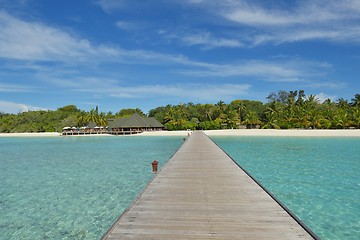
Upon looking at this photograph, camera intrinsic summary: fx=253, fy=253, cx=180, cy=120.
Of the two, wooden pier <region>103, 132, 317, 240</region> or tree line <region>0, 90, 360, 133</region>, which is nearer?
wooden pier <region>103, 132, 317, 240</region>

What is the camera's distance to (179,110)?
2749 inches

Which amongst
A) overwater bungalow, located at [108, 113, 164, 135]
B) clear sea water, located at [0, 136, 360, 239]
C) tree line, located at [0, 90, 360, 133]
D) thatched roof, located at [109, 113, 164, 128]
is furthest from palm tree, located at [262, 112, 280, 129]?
clear sea water, located at [0, 136, 360, 239]

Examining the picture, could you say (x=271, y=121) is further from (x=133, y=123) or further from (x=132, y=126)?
(x=132, y=126)

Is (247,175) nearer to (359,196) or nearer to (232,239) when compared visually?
(359,196)

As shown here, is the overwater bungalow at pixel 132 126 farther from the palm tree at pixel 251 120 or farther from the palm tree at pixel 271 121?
the palm tree at pixel 271 121

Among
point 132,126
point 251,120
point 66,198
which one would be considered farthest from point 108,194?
point 251,120

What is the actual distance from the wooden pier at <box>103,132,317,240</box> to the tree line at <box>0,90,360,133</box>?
53.8 metres

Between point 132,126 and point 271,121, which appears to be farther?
point 271,121

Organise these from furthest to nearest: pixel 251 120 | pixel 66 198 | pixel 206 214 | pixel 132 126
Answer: pixel 251 120
pixel 132 126
pixel 66 198
pixel 206 214

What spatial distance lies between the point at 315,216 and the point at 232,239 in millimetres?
4700

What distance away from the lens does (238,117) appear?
2638 inches

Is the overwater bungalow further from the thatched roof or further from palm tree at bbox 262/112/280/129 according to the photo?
palm tree at bbox 262/112/280/129

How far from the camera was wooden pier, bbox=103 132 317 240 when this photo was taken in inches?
174

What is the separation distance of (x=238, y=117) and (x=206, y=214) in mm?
63477
